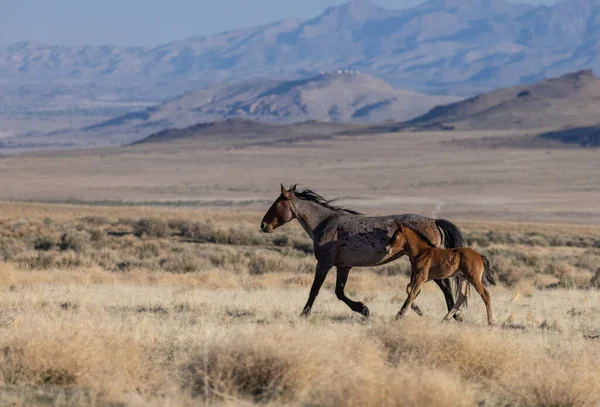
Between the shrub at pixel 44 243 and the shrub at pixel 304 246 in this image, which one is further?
the shrub at pixel 304 246

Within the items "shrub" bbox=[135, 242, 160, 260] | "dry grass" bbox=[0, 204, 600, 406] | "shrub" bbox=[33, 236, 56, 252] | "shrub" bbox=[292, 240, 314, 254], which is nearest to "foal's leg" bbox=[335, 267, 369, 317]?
"dry grass" bbox=[0, 204, 600, 406]

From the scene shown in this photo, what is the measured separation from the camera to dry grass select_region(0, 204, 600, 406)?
295 inches

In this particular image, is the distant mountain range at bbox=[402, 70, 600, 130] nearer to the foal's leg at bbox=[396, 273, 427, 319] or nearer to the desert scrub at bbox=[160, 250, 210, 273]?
the desert scrub at bbox=[160, 250, 210, 273]

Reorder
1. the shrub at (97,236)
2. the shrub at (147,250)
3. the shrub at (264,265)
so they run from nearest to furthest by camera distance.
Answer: the shrub at (264,265), the shrub at (147,250), the shrub at (97,236)

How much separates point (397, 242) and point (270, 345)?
163 inches

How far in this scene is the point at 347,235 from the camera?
1220 centimetres

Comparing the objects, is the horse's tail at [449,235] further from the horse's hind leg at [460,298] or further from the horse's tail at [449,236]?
the horse's hind leg at [460,298]

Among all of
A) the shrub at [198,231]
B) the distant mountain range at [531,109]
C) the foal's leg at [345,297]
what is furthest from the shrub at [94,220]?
the distant mountain range at [531,109]

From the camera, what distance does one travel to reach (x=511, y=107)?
17375 centimetres

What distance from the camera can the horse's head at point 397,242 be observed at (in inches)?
454

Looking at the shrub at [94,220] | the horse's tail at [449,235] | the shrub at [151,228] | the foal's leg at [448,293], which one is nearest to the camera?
the foal's leg at [448,293]

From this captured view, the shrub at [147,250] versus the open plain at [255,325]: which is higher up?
the open plain at [255,325]

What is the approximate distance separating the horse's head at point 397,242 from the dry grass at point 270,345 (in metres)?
0.89

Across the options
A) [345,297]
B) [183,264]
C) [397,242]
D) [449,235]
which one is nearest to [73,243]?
[183,264]
